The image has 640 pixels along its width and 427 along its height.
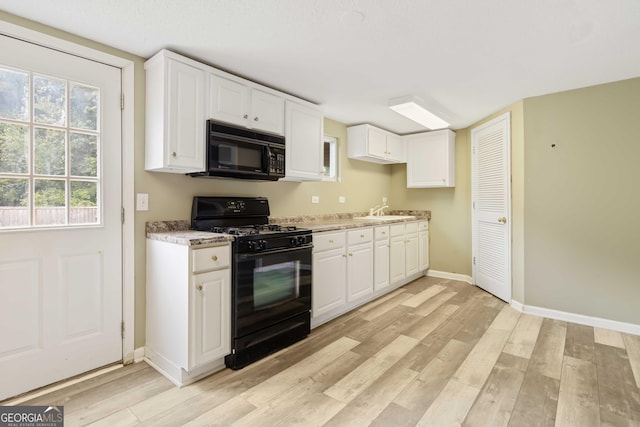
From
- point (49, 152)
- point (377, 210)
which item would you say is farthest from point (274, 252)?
point (377, 210)

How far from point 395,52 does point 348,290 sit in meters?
→ 2.15

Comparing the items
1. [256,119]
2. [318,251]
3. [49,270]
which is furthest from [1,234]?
[318,251]

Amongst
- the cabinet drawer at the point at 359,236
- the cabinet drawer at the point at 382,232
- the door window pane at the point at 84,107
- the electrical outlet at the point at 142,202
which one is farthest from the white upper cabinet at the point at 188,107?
the cabinet drawer at the point at 382,232

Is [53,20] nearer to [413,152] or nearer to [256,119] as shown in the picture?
[256,119]

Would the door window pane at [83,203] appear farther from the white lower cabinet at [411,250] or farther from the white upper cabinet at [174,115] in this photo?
the white lower cabinet at [411,250]

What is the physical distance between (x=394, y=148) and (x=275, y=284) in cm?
303

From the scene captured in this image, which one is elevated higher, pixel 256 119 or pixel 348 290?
pixel 256 119

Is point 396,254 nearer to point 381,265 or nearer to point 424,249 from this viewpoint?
point 381,265

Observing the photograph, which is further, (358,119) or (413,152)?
(413,152)

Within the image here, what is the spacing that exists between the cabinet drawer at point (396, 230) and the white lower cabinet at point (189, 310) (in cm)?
234

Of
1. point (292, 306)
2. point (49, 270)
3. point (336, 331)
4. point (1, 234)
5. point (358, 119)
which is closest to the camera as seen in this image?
point (1, 234)

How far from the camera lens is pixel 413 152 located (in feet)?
15.7

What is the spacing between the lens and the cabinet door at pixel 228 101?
2.40m

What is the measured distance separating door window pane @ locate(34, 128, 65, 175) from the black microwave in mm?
808
